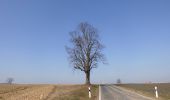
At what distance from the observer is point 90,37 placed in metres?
54.9

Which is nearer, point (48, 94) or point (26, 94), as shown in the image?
point (48, 94)

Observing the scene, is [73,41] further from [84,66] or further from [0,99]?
[0,99]

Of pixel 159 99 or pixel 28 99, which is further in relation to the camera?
pixel 28 99

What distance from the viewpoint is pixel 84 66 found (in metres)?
53.2

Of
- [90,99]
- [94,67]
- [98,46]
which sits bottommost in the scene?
[90,99]

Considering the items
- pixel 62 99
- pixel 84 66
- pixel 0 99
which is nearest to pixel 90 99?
pixel 62 99

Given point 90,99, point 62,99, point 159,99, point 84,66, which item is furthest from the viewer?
point 84,66

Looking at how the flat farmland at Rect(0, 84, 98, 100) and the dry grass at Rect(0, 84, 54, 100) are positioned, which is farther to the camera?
the dry grass at Rect(0, 84, 54, 100)

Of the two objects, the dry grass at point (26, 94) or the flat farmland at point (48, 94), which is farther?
the dry grass at point (26, 94)

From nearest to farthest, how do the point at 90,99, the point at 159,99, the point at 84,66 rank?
1. the point at 159,99
2. the point at 90,99
3. the point at 84,66

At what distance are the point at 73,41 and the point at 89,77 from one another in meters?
8.29

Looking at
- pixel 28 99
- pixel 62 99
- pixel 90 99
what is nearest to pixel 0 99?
pixel 28 99

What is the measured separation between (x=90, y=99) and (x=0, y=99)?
8.82 meters

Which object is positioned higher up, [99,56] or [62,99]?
[99,56]
